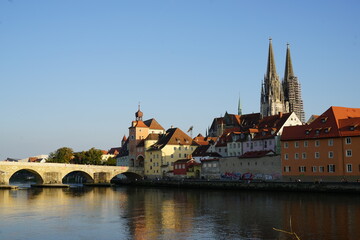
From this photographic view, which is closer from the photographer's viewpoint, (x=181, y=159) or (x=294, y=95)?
(x=181, y=159)

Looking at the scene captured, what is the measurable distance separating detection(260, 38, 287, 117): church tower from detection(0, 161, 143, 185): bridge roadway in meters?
57.5

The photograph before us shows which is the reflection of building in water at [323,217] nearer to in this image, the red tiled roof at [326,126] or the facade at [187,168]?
the red tiled roof at [326,126]

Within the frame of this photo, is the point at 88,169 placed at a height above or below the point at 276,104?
below

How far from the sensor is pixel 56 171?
93.4 metres

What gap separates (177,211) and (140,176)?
64.6m

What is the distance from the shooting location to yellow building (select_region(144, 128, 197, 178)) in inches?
4090

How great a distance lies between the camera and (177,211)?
45.5 meters

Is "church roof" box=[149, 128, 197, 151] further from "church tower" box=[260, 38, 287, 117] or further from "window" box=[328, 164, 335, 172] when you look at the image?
"church tower" box=[260, 38, 287, 117]

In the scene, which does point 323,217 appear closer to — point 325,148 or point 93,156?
point 325,148

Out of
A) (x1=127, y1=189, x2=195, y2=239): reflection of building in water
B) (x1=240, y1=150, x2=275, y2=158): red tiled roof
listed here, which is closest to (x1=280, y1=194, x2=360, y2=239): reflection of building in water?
(x1=127, y1=189, x2=195, y2=239): reflection of building in water

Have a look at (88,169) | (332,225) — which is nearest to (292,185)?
(332,225)

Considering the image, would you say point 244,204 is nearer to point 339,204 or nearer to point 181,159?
point 339,204

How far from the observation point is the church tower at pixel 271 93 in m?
150

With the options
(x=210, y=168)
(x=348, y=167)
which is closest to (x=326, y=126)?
(x=348, y=167)
